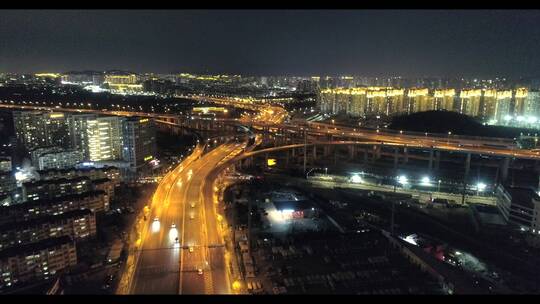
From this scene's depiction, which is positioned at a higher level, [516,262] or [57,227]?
[57,227]

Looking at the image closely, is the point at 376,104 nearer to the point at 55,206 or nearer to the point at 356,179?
the point at 356,179

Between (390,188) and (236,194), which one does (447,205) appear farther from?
(236,194)

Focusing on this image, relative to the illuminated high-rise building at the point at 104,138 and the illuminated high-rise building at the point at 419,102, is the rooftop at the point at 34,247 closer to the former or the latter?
the illuminated high-rise building at the point at 104,138

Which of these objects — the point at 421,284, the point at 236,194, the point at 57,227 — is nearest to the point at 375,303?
the point at 421,284

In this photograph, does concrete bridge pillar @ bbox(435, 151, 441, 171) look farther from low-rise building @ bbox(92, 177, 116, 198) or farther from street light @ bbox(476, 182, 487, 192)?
low-rise building @ bbox(92, 177, 116, 198)

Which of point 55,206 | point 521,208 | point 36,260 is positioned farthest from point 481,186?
point 36,260
